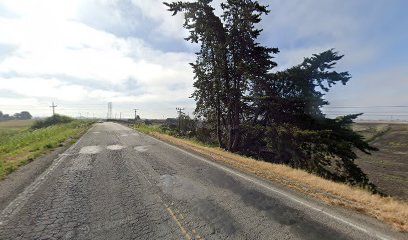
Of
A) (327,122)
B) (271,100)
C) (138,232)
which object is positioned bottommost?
(138,232)

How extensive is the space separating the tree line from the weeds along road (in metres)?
9.74

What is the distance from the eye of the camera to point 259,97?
2366cm

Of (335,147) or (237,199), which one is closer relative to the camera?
(237,199)

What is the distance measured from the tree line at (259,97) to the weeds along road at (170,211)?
9.74 meters

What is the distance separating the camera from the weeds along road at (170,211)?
6.16 metres

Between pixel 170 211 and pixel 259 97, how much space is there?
56.9 ft

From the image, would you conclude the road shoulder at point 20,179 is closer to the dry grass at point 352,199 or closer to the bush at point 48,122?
the dry grass at point 352,199

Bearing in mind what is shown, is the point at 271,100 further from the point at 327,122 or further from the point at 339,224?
the point at 339,224

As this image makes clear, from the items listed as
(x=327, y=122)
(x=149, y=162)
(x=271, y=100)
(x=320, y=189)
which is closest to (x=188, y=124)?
(x=271, y=100)

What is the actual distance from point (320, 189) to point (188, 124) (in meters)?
50.2

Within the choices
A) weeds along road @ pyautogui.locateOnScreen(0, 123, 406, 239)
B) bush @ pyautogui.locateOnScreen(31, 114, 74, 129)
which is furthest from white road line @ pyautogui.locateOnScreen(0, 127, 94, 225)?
bush @ pyautogui.locateOnScreen(31, 114, 74, 129)

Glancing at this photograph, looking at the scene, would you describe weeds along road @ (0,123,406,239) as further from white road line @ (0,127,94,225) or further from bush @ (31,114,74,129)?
bush @ (31,114,74,129)

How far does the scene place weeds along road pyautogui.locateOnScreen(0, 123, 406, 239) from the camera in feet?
20.2

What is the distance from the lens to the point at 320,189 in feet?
30.8
